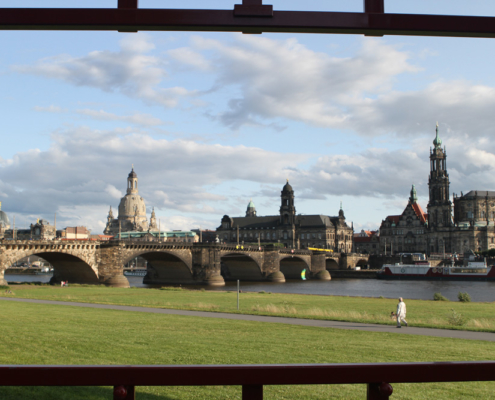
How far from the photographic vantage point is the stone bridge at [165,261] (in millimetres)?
56438

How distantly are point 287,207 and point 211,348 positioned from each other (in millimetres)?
152023

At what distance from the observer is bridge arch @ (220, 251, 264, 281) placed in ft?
307

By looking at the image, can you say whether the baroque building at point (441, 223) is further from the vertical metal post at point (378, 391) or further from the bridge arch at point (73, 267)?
the vertical metal post at point (378, 391)

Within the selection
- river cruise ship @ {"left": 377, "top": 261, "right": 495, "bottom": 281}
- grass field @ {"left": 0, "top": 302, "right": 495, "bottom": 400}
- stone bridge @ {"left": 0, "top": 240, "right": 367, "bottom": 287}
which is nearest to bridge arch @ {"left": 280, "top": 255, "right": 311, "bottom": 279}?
stone bridge @ {"left": 0, "top": 240, "right": 367, "bottom": 287}

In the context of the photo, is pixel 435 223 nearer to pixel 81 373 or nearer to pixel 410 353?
pixel 410 353

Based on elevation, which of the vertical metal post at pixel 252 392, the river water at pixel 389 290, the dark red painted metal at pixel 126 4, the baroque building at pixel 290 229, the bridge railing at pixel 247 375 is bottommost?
the river water at pixel 389 290

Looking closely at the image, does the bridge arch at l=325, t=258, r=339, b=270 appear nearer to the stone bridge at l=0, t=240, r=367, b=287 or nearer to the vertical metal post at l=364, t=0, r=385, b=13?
the stone bridge at l=0, t=240, r=367, b=287

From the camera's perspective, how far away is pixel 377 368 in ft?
11.9

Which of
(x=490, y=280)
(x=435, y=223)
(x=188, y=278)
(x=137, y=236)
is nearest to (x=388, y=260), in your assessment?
(x=435, y=223)

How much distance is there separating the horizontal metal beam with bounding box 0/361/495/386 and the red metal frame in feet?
9.81

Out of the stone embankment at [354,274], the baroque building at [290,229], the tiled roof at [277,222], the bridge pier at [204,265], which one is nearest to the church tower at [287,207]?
the baroque building at [290,229]

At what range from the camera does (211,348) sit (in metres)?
11.9

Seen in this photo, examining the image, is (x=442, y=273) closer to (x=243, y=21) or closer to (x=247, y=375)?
(x=243, y=21)

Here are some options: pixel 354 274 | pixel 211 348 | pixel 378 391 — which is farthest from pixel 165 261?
pixel 378 391
